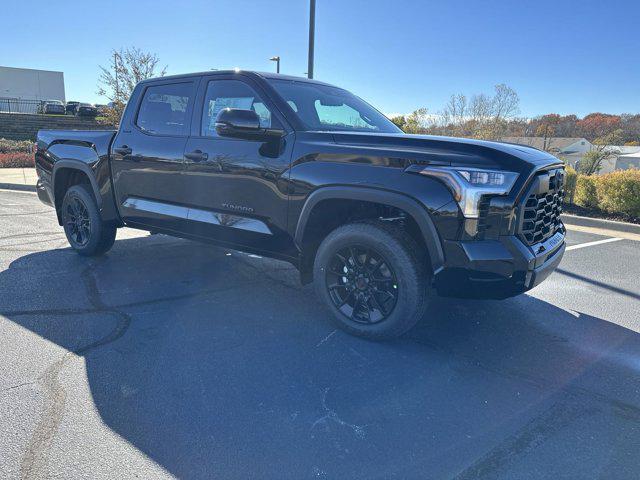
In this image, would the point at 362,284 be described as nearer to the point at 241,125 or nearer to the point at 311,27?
the point at 241,125

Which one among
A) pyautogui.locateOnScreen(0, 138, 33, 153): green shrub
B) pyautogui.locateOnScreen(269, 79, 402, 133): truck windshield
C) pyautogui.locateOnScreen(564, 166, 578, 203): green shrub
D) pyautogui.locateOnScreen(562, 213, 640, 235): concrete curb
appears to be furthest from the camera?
pyautogui.locateOnScreen(0, 138, 33, 153): green shrub

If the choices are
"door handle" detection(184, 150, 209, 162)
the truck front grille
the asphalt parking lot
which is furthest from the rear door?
the truck front grille

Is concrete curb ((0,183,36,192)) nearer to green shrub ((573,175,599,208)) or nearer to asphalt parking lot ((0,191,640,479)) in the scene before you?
asphalt parking lot ((0,191,640,479))

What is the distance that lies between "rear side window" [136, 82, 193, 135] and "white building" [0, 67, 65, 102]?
200 feet

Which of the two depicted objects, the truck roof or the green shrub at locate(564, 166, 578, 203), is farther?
the green shrub at locate(564, 166, 578, 203)

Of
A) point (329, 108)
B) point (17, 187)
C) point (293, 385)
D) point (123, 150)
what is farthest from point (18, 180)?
point (293, 385)

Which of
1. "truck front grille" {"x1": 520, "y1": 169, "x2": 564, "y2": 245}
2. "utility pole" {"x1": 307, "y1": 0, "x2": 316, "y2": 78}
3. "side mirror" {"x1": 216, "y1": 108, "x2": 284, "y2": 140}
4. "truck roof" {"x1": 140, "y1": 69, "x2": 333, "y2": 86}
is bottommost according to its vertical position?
"truck front grille" {"x1": 520, "y1": 169, "x2": 564, "y2": 245}

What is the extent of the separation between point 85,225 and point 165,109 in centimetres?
187

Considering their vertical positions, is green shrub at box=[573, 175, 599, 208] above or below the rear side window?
below

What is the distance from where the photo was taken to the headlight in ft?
9.64

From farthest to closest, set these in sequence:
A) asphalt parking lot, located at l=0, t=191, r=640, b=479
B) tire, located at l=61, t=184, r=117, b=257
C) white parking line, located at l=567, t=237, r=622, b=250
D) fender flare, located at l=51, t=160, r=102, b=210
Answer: white parking line, located at l=567, t=237, r=622, b=250 → tire, located at l=61, t=184, r=117, b=257 → fender flare, located at l=51, t=160, r=102, b=210 → asphalt parking lot, located at l=0, t=191, r=640, b=479

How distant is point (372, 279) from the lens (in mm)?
3492

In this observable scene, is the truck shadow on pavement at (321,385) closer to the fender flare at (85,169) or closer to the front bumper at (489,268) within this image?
the front bumper at (489,268)

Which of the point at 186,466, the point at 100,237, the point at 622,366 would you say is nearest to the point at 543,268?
the point at 622,366
